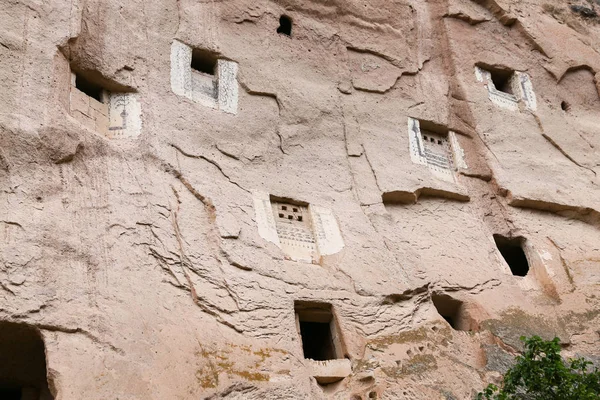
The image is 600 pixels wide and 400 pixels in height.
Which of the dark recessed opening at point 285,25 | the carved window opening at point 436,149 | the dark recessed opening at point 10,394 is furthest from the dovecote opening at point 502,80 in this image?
the dark recessed opening at point 10,394

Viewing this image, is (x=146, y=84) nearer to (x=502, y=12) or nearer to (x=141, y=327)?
(x=141, y=327)

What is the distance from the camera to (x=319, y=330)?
21.5ft

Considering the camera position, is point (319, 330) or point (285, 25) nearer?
point (319, 330)

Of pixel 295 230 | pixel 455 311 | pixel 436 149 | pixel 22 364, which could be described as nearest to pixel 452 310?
pixel 455 311

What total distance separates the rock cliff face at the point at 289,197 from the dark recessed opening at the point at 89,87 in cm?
3

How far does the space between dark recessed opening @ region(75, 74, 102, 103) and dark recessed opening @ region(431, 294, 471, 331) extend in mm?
3801

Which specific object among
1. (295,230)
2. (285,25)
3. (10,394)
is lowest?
(10,394)

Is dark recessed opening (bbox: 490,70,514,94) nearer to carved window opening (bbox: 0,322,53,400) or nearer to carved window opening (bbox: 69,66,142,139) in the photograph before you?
carved window opening (bbox: 69,66,142,139)

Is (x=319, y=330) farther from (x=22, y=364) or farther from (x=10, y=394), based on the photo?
(x=10, y=394)

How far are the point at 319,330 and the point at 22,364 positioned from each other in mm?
2579

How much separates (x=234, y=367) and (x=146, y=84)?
123 inches

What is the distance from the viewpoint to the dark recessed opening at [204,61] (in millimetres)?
7742

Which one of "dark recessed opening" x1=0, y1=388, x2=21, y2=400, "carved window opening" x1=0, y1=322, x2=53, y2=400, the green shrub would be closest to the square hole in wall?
the green shrub

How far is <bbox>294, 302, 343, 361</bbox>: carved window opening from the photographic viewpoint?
238 inches
